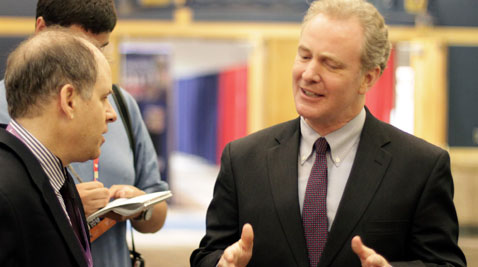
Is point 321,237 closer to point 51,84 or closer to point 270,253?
point 270,253

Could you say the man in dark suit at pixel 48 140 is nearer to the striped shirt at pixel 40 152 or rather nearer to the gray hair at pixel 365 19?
the striped shirt at pixel 40 152

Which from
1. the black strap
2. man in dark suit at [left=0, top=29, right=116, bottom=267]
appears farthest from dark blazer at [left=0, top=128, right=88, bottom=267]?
the black strap

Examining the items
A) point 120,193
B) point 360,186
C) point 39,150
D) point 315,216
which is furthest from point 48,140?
point 360,186

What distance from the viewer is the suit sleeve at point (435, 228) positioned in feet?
5.85

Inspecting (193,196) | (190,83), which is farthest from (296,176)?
(190,83)

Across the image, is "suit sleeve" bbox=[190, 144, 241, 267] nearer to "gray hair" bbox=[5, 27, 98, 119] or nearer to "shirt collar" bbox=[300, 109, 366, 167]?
"shirt collar" bbox=[300, 109, 366, 167]

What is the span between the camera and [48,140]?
4.71 feet

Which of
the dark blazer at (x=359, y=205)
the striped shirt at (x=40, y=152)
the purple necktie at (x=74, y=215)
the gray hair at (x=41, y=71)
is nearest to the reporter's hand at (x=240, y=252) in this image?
the dark blazer at (x=359, y=205)

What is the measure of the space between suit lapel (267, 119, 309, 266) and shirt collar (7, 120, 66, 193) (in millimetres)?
734

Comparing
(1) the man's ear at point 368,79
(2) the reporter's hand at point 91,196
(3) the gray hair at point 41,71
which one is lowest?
(2) the reporter's hand at point 91,196

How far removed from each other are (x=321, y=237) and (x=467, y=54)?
24.1ft

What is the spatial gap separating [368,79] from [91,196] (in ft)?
3.31

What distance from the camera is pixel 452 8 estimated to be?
27.6ft

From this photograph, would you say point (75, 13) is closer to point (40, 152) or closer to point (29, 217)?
point (40, 152)
